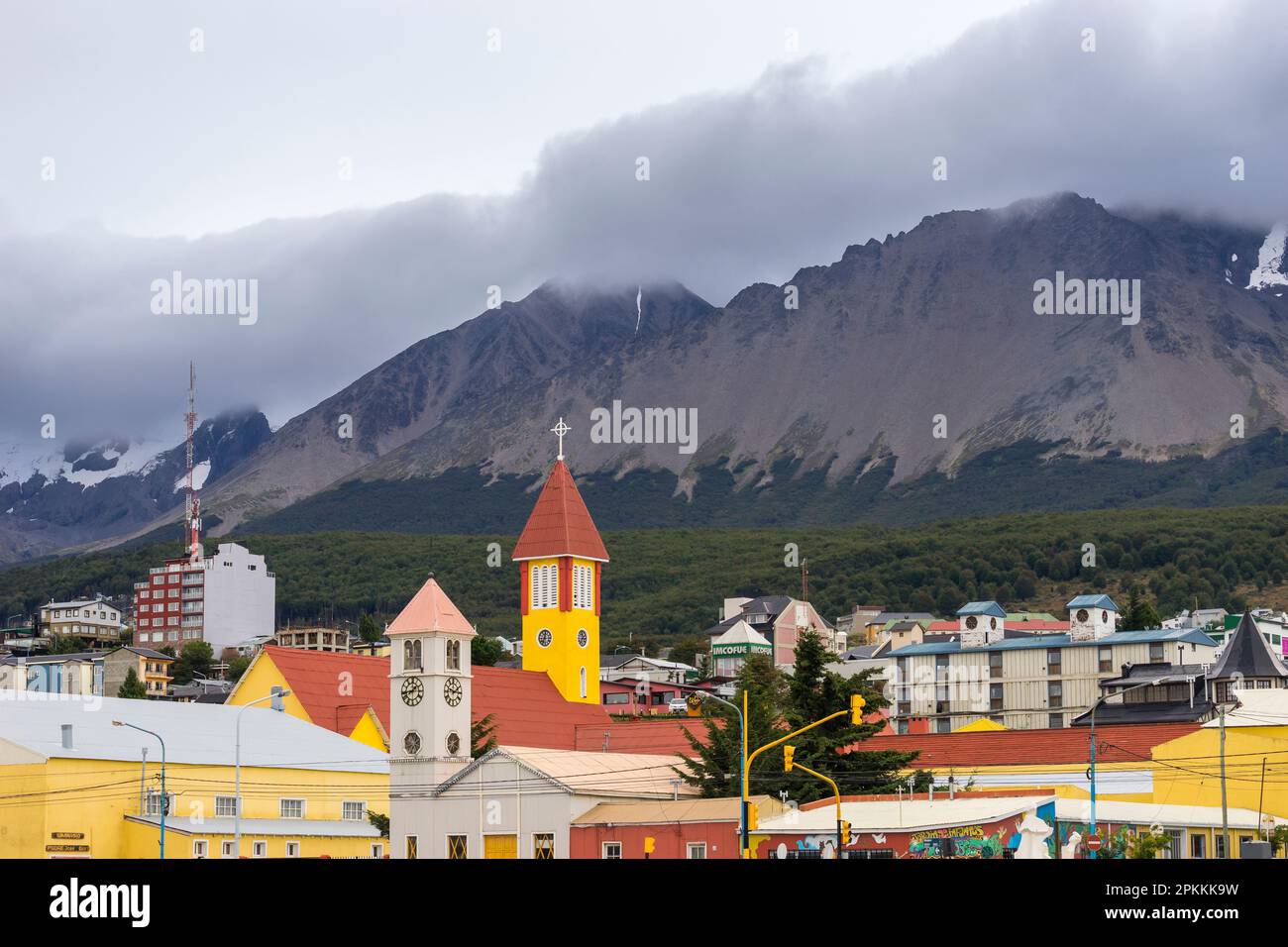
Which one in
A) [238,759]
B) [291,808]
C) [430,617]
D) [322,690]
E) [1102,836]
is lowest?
[1102,836]

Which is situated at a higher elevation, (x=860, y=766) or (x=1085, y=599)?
(x=1085, y=599)

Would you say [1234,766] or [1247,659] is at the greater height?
[1247,659]

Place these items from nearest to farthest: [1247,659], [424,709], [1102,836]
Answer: [1102,836] < [424,709] < [1247,659]

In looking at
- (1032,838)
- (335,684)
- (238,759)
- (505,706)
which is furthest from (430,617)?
(1032,838)

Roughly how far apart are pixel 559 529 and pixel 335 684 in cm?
1931

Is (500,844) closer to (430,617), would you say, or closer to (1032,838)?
(430,617)

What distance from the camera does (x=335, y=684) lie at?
89.2 m

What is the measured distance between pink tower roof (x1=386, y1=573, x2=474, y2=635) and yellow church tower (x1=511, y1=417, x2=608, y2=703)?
24299mm

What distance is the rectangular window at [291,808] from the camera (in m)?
75.0

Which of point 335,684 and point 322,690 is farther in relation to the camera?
point 335,684
